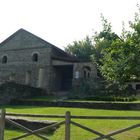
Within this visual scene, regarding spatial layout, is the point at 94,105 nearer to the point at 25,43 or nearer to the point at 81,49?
the point at 25,43

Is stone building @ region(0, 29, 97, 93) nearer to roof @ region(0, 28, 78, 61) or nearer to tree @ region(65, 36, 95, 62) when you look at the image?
roof @ region(0, 28, 78, 61)

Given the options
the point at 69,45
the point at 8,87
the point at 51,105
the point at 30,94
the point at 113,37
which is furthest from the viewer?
→ the point at 69,45

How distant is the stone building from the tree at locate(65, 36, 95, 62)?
57.3 ft

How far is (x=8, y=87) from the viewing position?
32.1 meters

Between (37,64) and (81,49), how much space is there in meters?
23.5

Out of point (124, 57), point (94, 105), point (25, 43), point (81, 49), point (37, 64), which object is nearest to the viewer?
point (124, 57)

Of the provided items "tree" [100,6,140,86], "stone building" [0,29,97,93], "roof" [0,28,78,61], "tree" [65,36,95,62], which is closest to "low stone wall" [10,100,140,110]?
"tree" [100,6,140,86]

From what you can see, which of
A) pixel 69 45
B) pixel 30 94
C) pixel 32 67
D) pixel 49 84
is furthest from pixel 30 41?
pixel 69 45

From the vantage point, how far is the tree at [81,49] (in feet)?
207

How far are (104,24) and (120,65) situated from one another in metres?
2.13

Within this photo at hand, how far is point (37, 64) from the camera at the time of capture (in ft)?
141

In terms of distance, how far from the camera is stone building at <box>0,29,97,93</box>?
41.7 m

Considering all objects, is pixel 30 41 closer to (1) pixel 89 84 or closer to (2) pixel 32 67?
(2) pixel 32 67

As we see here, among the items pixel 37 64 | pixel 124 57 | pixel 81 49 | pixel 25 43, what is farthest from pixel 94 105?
pixel 81 49
